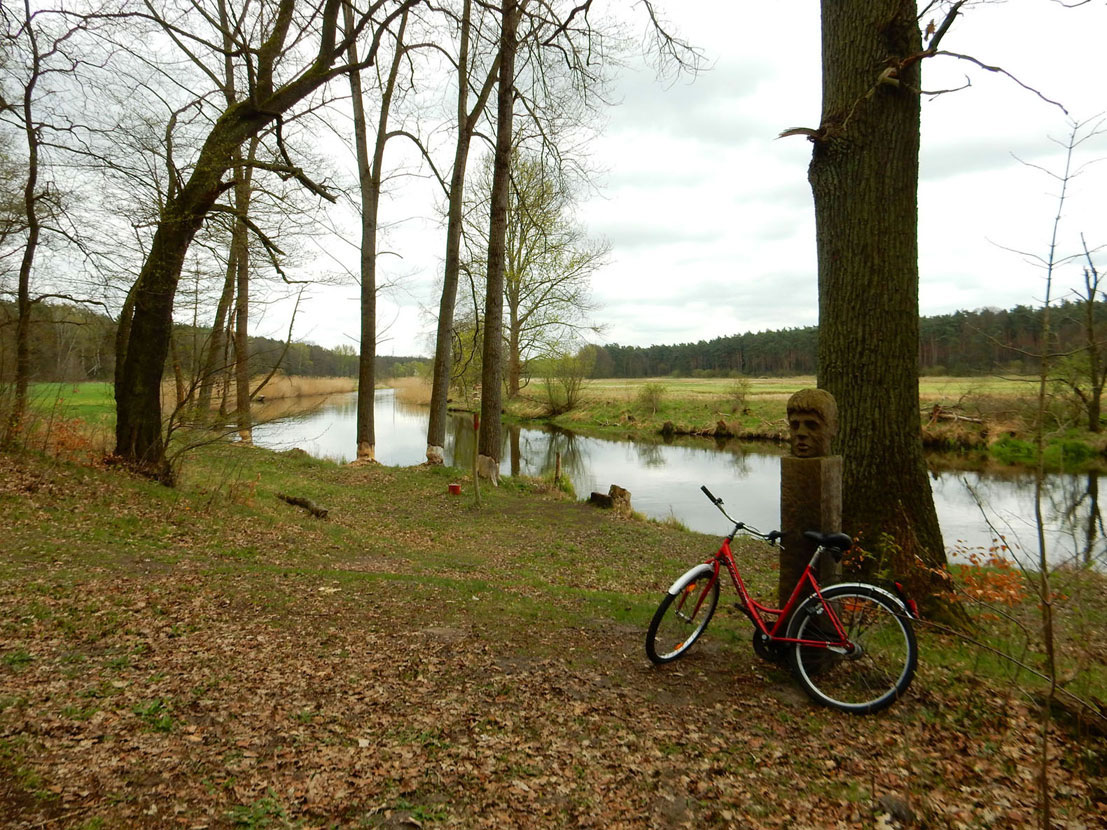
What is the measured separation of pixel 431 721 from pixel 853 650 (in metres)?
2.38

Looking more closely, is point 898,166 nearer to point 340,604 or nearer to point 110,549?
point 340,604

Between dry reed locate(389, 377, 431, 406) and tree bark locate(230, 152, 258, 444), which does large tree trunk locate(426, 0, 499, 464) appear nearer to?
tree bark locate(230, 152, 258, 444)

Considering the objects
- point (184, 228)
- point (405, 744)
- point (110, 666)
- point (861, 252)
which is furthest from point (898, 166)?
point (184, 228)

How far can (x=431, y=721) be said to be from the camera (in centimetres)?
342

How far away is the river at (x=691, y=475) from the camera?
372 inches

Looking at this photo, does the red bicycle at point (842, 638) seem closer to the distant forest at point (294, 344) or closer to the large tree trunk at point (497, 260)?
the distant forest at point (294, 344)

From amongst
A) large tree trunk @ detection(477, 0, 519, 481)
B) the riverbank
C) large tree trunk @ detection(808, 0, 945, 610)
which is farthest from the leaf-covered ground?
the riverbank

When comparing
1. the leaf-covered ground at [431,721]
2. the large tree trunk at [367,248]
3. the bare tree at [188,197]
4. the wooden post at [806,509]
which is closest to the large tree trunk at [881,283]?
the leaf-covered ground at [431,721]

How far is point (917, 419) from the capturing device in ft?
16.5

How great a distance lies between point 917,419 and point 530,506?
8170 mm

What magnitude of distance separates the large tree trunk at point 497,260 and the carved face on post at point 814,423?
919 centimetres

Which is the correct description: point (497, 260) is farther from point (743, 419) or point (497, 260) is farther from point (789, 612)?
point (743, 419)

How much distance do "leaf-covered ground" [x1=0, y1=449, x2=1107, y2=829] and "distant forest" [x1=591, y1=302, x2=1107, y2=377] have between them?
74.8 inches

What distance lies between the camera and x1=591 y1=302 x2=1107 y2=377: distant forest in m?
2.88
